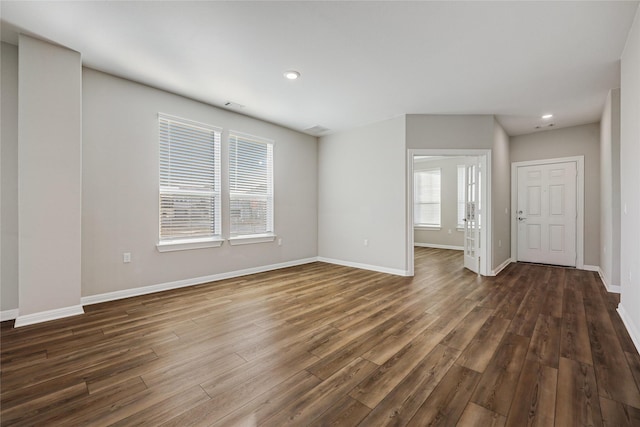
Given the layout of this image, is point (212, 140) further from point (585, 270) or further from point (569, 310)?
point (585, 270)

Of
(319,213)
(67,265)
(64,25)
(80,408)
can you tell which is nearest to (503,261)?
(319,213)

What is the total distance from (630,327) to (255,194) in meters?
4.91

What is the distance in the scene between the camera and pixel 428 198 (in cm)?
851

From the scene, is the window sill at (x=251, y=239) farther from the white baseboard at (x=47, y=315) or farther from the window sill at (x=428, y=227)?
the window sill at (x=428, y=227)

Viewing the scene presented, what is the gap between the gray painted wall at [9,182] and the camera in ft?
9.09

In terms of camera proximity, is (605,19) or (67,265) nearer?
(605,19)

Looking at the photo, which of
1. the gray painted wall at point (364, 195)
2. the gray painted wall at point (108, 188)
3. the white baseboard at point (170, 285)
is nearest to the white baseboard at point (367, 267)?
the gray painted wall at point (364, 195)

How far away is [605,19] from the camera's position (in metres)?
2.35

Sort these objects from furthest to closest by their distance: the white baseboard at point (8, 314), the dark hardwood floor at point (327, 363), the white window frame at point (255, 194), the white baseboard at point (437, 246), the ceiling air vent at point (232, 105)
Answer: the white baseboard at point (437, 246), the white window frame at point (255, 194), the ceiling air vent at point (232, 105), the white baseboard at point (8, 314), the dark hardwood floor at point (327, 363)

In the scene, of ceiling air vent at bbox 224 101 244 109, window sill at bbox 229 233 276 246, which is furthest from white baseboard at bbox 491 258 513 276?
ceiling air vent at bbox 224 101 244 109

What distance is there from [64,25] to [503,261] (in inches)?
285

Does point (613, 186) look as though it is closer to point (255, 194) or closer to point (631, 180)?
point (631, 180)

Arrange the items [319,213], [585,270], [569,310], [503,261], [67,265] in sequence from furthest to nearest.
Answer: [319,213], [503,261], [585,270], [569,310], [67,265]

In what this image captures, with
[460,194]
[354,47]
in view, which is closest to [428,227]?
[460,194]
